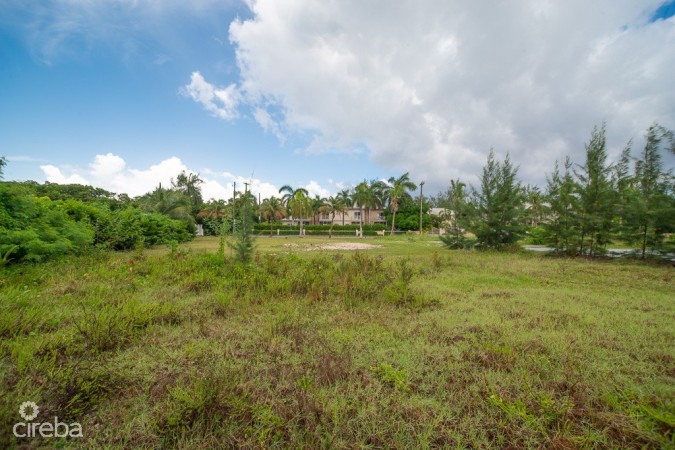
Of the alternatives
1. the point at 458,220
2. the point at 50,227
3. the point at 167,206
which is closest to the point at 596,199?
the point at 458,220

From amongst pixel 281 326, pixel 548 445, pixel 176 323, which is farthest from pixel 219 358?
pixel 548 445

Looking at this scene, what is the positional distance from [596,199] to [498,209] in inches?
163

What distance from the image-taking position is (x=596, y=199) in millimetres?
13438

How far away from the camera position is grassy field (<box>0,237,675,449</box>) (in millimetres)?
2197

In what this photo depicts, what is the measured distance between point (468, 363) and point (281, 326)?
254 cm

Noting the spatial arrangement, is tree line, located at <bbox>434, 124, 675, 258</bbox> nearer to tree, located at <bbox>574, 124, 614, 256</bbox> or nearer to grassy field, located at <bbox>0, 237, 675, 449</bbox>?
tree, located at <bbox>574, 124, 614, 256</bbox>

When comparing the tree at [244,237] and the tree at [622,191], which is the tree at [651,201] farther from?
the tree at [244,237]

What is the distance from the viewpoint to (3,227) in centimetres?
741

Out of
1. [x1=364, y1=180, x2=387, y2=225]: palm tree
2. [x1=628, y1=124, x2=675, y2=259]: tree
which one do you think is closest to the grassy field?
[x1=628, y1=124, x2=675, y2=259]: tree

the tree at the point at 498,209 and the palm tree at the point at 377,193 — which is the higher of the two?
the palm tree at the point at 377,193

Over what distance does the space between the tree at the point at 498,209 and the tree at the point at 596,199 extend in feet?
8.78

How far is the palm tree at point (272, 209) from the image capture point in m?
46.6

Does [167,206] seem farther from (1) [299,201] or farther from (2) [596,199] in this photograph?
(2) [596,199]

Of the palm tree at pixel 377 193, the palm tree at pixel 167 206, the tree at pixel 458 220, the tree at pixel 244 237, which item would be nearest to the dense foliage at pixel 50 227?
the tree at pixel 244 237
